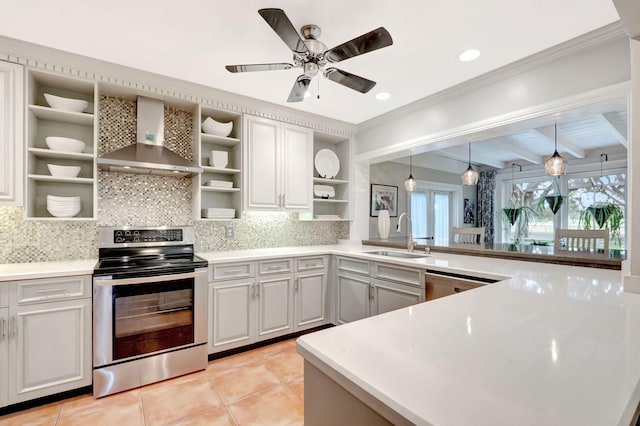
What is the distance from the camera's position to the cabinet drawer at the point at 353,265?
310 centimetres

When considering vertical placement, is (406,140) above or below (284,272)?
above

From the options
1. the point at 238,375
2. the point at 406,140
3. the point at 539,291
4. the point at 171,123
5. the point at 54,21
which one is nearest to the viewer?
the point at 539,291

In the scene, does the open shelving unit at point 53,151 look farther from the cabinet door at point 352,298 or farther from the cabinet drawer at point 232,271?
the cabinet door at point 352,298

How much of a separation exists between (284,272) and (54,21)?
102 inches

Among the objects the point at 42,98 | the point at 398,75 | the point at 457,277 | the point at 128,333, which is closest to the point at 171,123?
the point at 42,98

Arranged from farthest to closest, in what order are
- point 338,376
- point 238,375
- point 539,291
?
point 238,375, point 539,291, point 338,376

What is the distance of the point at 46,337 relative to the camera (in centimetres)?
208

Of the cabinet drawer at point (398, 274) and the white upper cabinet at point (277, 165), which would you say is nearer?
the cabinet drawer at point (398, 274)

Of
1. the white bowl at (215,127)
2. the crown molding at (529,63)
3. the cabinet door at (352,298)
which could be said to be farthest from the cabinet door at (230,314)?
the crown molding at (529,63)

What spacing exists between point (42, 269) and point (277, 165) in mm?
2205

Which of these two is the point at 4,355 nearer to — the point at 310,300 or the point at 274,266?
the point at 274,266

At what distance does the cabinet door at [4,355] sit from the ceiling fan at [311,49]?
7.21 ft

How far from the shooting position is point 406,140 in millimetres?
3430

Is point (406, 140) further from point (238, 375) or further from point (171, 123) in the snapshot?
point (238, 375)
